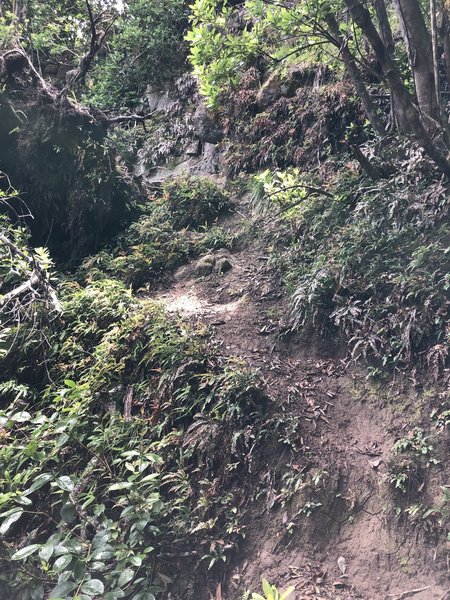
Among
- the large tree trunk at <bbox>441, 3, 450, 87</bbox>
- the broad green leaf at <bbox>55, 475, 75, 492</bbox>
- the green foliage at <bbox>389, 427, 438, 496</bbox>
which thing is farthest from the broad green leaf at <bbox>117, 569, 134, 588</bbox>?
the large tree trunk at <bbox>441, 3, 450, 87</bbox>

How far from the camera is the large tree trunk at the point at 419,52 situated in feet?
15.9

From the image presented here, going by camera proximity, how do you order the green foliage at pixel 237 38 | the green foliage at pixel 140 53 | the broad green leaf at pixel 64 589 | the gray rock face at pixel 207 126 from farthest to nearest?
1. the green foliage at pixel 140 53
2. the gray rock face at pixel 207 126
3. the green foliage at pixel 237 38
4. the broad green leaf at pixel 64 589

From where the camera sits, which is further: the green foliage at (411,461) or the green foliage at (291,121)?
the green foliage at (291,121)

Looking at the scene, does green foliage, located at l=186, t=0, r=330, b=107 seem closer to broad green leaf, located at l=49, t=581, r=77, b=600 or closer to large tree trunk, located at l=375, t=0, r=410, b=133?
large tree trunk, located at l=375, t=0, r=410, b=133

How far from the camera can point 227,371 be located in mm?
4754

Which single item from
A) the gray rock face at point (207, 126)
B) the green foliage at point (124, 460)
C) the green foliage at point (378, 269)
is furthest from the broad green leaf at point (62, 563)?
the gray rock face at point (207, 126)

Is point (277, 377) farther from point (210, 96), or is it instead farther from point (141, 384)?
point (210, 96)

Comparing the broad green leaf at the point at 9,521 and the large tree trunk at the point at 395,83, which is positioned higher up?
the large tree trunk at the point at 395,83

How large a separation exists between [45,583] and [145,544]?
2.58 feet

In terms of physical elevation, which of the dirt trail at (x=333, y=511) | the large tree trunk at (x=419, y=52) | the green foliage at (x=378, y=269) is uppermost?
the large tree trunk at (x=419, y=52)

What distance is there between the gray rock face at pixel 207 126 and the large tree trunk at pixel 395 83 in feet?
19.4

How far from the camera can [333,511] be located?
3707 millimetres

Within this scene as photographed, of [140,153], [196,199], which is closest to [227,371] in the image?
[196,199]

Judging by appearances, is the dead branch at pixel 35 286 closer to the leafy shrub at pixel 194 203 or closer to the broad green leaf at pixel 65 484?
the broad green leaf at pixel 65 484
